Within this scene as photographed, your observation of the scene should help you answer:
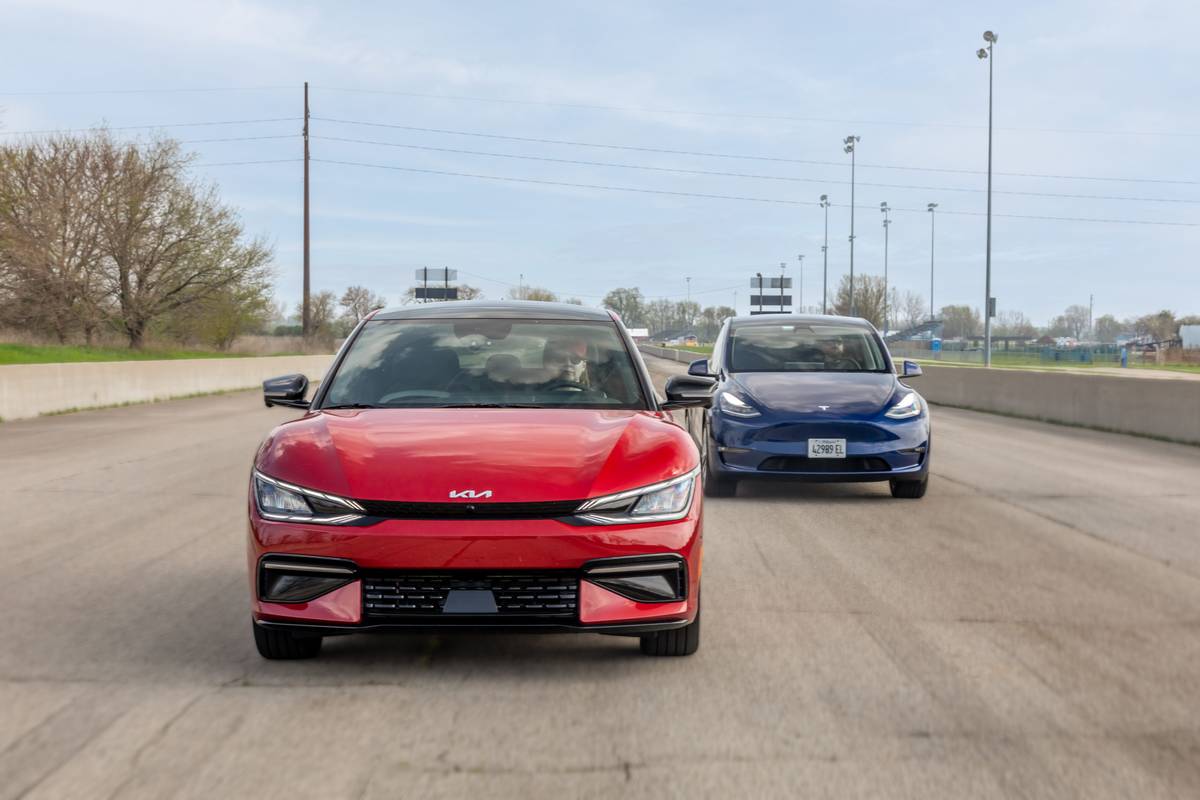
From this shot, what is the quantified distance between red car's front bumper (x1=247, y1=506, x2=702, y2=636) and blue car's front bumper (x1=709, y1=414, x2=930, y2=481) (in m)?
5.28

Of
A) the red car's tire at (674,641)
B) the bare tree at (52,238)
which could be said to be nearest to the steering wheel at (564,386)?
the red car's tire at (674,641)

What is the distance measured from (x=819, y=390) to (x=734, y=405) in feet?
2.42

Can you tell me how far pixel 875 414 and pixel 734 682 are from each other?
5.53 meters

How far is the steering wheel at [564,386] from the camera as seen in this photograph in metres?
5.66

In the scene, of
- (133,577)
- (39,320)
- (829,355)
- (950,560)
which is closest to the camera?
(133,577)

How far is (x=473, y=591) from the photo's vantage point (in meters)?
4.38

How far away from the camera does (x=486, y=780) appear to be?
11.7ft

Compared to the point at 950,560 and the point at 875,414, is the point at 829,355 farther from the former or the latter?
the point at 950,560

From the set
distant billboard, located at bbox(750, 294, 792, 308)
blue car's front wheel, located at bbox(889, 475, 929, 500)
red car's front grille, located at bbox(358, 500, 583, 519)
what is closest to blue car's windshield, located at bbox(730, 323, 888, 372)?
blue car's front wheel, located at bbox(889, 475, 929, 500)

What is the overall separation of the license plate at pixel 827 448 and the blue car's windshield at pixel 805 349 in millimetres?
1482

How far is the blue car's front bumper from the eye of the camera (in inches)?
383

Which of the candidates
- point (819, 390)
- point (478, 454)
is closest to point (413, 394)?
point (478, 454)

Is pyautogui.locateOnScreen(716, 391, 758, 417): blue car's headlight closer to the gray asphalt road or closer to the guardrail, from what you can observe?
the gray asphalt road

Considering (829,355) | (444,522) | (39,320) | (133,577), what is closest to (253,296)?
(39,320)
